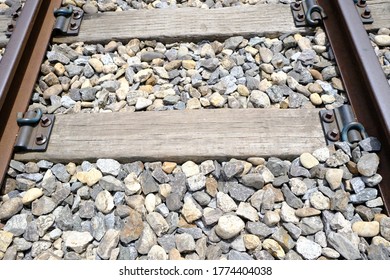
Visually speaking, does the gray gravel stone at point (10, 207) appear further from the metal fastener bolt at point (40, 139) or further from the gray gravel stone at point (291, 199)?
the gray gravel stone at point (291, 199)

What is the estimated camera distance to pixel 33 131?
2.06 meters

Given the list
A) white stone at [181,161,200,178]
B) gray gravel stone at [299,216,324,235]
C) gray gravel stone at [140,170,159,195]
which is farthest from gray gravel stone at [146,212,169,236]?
gray gravel stone at [299,216,324,235]

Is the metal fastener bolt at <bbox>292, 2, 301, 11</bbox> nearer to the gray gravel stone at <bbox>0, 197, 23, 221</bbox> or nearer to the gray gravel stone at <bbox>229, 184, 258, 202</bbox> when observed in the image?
the gray gravel stone at <bbox>229, 184, 258, 202</bbox>

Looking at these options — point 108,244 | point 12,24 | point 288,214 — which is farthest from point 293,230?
point 12,24

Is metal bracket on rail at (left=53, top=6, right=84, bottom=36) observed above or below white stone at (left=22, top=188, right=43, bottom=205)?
above

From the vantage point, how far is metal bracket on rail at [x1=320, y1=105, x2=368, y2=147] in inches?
73.5

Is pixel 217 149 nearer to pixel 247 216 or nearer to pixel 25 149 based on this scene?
pixel 247 216

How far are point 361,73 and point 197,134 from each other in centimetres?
92

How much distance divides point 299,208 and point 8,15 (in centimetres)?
239

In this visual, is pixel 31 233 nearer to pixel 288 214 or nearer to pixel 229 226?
pixel 229 226

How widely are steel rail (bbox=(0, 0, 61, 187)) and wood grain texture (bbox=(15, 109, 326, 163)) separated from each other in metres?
0.16

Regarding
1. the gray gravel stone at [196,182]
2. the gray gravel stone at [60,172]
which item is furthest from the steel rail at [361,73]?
the gray gravel stone at [60,172]
